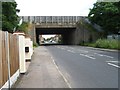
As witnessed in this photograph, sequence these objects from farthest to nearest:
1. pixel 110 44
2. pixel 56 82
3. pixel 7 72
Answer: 1. pixel 110 44
2. pixel 56 82
3. pixel 7 72

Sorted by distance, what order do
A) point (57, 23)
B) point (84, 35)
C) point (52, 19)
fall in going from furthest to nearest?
point (84, 35), point (52, 19), point (57, 23)

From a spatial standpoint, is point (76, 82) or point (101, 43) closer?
point (76, 82)

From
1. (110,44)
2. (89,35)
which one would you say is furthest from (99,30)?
(110,44)

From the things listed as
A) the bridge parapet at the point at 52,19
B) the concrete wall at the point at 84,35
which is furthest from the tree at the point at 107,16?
the bridge parapet at the point at 52,19

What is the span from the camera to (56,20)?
250 ft

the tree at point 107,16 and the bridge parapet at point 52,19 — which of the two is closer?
the tree at point 107,16

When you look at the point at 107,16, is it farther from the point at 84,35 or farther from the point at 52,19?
the point at 52,19

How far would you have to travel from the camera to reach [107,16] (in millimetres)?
61375

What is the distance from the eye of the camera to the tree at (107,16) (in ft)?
190

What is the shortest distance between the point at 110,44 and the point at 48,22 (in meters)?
28.7

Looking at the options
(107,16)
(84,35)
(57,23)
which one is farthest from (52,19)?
(107,16)

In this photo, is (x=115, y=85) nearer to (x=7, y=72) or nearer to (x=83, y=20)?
(x=7, y=72)

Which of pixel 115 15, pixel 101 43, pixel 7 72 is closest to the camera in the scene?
pixel 7 72

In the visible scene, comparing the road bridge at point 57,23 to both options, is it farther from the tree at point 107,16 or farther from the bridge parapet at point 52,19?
the tree at point 107,16
